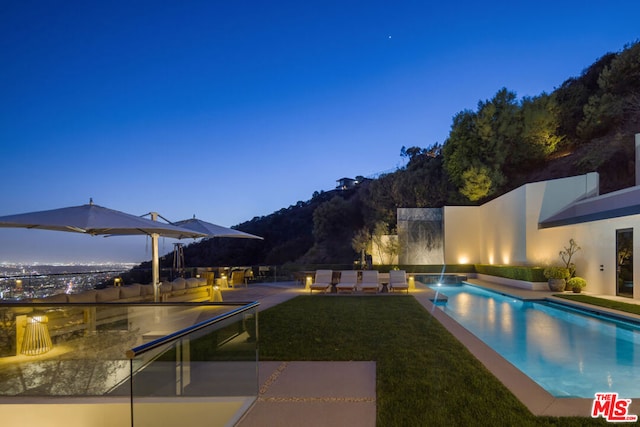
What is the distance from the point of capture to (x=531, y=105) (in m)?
24.2

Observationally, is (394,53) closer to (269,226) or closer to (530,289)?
(530,289)

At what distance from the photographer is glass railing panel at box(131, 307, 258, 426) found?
3.52 metres

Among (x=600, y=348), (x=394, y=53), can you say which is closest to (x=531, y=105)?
(x=394, y=53)

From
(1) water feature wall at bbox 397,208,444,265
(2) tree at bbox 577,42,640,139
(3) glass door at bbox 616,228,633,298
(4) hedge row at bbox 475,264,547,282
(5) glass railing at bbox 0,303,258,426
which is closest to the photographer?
(5) glass railing at bbox 0,303,258,426

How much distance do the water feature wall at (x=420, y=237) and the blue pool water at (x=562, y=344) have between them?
410 inches

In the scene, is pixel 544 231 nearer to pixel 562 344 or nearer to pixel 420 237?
pixel 420 237

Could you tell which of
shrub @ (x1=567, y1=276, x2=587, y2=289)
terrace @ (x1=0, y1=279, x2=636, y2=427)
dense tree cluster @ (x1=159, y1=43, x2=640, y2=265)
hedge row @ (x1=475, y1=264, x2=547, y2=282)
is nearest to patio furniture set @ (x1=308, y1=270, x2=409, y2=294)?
hedge row @ (x1=475, y1=264, x2=547, y2=282)

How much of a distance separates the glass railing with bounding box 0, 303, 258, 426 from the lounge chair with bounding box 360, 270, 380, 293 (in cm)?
962

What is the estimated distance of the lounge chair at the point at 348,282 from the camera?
45.5 feet

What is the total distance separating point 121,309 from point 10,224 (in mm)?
3008

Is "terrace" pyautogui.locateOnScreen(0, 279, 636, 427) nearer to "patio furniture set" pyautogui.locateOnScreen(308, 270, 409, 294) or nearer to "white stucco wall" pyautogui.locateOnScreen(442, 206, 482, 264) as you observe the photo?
"patio furniture set" pyautogui.locateOnScreen(308, 270, 409, 294)

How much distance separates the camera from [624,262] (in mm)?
11633

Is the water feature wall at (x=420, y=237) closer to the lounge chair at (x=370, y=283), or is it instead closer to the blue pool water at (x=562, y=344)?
the lounge chair at (x=370, y=283)

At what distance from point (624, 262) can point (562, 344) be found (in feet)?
23.5
